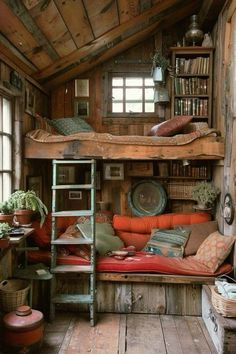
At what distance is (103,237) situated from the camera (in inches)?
147

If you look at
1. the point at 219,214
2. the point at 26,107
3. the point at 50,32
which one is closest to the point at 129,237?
the point at 219,214

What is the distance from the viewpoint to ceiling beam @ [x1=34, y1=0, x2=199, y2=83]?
155 inches

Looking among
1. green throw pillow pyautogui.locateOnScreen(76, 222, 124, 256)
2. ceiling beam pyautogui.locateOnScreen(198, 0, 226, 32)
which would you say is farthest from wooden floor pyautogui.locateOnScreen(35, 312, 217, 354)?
ceiling beam pyautogui.locateOnScreen(198, 0, 226, 32)

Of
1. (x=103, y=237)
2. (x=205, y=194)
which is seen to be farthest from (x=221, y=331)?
(x=205, y=194)

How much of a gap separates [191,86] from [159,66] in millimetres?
474

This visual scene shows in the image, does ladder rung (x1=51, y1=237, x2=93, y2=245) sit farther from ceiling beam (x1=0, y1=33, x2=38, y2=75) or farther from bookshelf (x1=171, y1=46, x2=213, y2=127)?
bookshelf (x1=171, y1=46, x2=213, y2=127)

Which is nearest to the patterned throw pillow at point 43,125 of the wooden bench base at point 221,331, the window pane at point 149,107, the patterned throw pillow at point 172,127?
the patterned throw pillow at point 172,127

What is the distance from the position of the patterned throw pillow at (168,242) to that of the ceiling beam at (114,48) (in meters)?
2.22

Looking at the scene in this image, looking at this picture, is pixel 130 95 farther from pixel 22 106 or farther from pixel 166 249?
pixel 166 249

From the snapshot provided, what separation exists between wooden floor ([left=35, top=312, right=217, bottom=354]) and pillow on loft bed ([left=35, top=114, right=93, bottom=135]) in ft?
6.39

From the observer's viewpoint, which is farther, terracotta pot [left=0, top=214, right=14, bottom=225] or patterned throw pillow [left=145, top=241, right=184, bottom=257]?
patterned throw pillow [left=145, top=241, right=184, bottom=257]

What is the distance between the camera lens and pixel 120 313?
3.45m

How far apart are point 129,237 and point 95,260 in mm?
758

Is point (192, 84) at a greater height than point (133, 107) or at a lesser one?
greater
